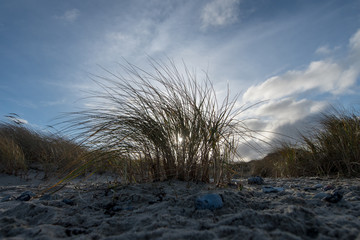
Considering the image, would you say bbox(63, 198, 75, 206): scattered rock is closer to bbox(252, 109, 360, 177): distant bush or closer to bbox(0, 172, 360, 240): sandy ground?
bbox(0, 172, 360, 240): sandy ground

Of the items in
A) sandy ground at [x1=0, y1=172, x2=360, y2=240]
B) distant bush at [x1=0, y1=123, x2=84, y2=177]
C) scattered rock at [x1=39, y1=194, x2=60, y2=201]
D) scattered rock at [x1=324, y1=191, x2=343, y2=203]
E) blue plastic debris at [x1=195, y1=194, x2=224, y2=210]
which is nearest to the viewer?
sandy ground at [x1=0, y1=172, x2=360, y2=240]

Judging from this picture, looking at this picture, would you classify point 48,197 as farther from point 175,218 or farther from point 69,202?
point 175,218

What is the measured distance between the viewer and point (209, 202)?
4.89ft

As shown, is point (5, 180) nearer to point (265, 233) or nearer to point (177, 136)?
point (177, 136)

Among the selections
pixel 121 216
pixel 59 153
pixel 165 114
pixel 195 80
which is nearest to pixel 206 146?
pixel 165 114

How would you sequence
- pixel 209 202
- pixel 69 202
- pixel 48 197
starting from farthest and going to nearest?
1. pixel 48 197
2. pixel 69 202
3. pixel 209 202

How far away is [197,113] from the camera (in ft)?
7.38

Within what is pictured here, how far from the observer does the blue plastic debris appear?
1.48m

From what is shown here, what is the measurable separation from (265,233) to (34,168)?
5.26m

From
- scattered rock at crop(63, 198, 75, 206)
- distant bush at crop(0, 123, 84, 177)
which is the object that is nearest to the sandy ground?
scattered rock at crop(63, 198, 75, 206)

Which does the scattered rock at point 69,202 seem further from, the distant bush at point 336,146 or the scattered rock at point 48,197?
the distant bush at point 336,146

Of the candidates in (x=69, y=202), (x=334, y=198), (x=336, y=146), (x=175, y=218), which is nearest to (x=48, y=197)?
(x=69, y=202)

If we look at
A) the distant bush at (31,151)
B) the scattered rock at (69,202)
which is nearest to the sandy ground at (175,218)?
the scattered rock at (69,202)

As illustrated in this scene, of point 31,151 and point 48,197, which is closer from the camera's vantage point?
point 48,197
